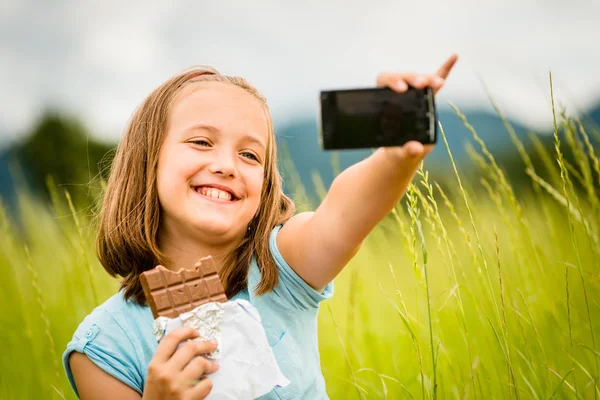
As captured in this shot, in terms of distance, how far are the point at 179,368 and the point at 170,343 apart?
64 mm

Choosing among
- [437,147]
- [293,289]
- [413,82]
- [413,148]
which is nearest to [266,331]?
[293,289]

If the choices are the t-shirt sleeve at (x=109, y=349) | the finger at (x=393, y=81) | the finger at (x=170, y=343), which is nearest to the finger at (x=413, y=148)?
the finger at (x=393, y=81)

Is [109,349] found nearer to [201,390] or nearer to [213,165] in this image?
[201,390]

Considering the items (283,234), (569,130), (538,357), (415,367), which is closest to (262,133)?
(283,234)

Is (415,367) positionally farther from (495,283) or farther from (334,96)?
(334,96)

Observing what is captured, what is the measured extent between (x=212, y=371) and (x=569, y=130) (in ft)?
4.06

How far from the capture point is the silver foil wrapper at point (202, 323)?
1387mm

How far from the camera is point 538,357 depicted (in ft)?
7.26

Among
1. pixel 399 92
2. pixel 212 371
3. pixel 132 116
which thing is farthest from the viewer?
pixel 132 116

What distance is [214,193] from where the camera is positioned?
1697mm

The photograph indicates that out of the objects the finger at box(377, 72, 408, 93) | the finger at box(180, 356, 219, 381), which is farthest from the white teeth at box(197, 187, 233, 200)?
the finger at box(377, 72, 408, 93)

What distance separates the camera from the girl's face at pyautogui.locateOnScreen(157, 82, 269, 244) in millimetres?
1690

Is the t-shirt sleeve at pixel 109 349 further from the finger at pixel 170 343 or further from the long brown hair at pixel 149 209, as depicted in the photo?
the finger at pixel 170 343

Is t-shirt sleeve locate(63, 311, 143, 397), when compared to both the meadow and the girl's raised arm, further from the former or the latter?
the girl's raised arm
